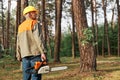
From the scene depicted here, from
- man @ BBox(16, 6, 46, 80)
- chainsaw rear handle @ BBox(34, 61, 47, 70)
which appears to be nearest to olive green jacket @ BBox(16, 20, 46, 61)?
man @ BBox(16, 6, 46, 80)

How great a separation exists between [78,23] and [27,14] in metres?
5.61

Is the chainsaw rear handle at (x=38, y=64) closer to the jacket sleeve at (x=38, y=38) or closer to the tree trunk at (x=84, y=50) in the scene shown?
the jacket sleeve at (x=38, y=38)

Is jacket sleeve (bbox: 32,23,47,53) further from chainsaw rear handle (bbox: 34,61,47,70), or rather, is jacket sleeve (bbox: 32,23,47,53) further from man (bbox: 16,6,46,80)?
chainsaw rear handle (bbox: 34,61,47,70)

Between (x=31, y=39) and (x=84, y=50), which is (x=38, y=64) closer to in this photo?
(x=31, y=39)

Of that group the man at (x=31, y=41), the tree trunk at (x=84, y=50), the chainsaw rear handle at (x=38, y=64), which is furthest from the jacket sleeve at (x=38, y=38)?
the tree trunk at (x=84, y=50)

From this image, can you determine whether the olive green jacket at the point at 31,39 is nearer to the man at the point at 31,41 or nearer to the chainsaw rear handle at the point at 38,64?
the man at the point at 31,41

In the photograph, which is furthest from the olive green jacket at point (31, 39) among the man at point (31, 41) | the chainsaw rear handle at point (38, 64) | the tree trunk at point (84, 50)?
the tree trunk at point (84, 50)

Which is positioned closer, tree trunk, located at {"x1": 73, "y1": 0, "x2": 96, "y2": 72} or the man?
the man

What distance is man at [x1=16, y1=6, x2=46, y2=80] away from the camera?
22.3 feet

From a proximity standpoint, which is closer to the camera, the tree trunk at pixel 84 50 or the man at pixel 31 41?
the man at pixel 31 41

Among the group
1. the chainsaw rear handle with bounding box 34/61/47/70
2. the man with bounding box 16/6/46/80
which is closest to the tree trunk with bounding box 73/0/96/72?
the man with bounding box 16/6/46/80

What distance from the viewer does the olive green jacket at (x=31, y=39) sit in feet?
22.3

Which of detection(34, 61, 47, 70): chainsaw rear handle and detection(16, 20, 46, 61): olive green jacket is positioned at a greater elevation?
detection(16, 20, 46, 61): olive green jacket

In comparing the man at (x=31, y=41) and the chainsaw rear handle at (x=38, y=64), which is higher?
the man at (x=31, y=41)
